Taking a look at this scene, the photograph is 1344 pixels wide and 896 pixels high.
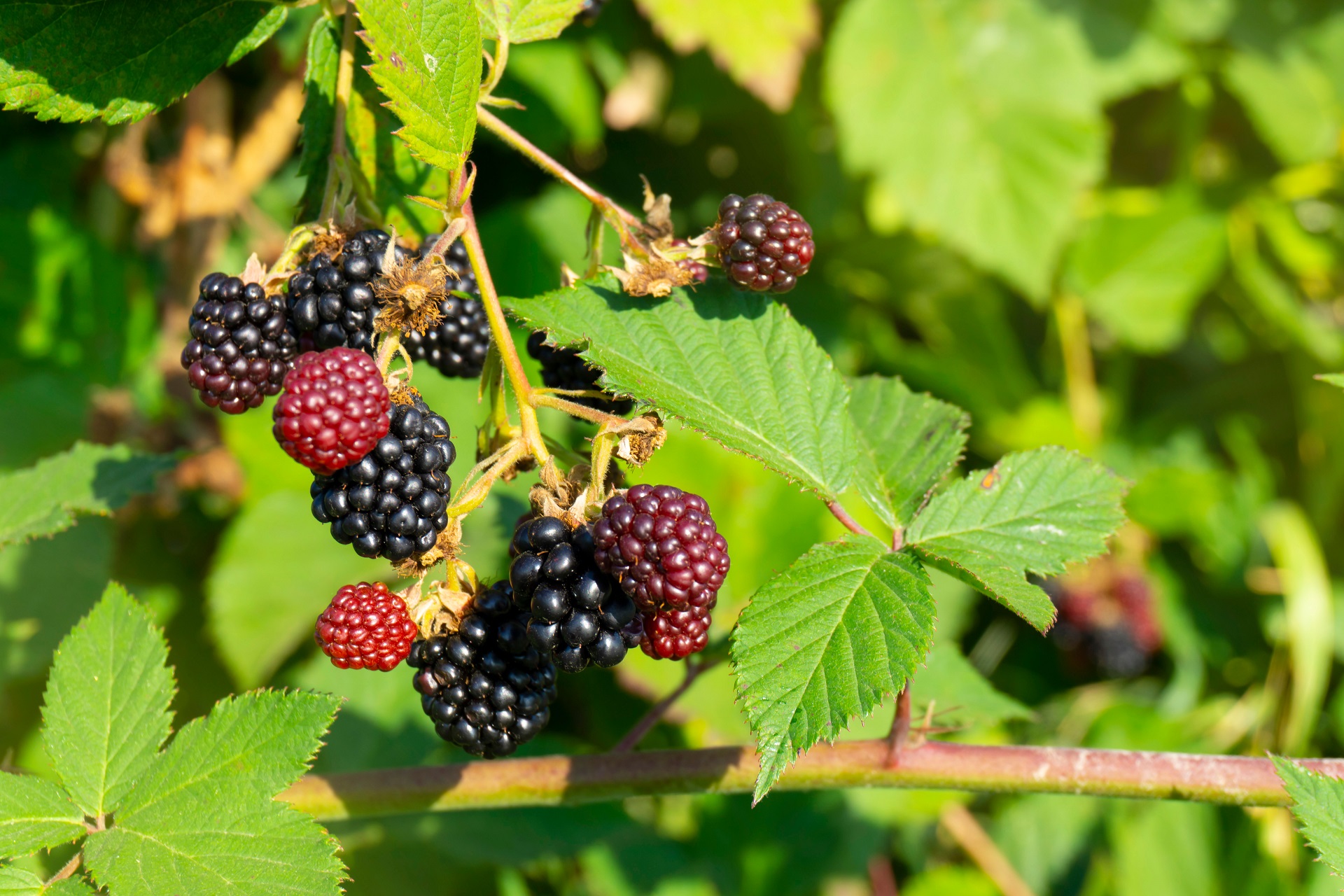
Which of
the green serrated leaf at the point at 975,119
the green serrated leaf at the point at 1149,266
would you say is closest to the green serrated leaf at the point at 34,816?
the green serrated leaf at the point at 975,119

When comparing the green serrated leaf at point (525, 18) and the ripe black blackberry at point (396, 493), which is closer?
the ripe black blackberry at point (396, 493)

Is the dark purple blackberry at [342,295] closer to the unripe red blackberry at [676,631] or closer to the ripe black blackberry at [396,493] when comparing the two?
the ripe black blackberry at [396,493]

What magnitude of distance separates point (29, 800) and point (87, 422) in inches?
59.8

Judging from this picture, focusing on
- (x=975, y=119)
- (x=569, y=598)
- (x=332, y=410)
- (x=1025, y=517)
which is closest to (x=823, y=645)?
(x=569, y=598)

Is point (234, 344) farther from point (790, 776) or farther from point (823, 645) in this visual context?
point (790, 776)

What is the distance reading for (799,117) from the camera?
2.63m

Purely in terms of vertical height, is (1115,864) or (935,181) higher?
(935,181)

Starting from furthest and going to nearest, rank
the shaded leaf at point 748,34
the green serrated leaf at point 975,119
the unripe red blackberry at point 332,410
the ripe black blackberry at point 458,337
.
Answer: the green serrated leaf at point 975,119, the shaded leaf at point 748,34, the ripe black blackberry at point 458,337, the unripe red blackberry at point 332,410

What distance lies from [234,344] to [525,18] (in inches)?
18.6

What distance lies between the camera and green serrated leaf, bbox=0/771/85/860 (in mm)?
1013

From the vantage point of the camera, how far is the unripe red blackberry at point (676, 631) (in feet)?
3.21

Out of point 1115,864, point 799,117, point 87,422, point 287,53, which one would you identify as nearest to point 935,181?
point 799,117

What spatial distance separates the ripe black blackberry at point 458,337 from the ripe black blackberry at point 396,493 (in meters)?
0.21

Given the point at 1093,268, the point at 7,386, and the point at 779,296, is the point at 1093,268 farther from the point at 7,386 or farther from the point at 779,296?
the point at 7,386
